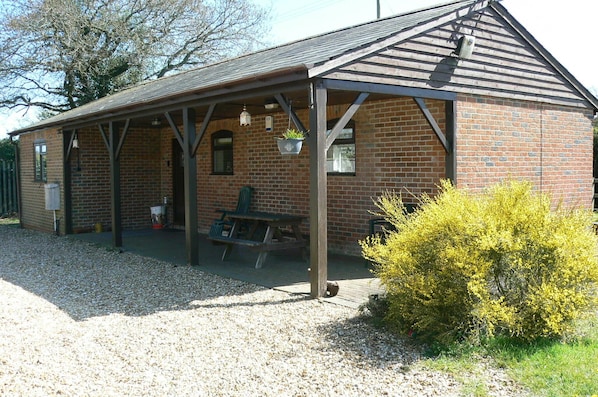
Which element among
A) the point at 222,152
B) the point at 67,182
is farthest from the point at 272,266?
the point at 67,182

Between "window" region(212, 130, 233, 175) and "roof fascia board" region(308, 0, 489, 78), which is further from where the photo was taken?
"window" region(212, 130, 233, 175)

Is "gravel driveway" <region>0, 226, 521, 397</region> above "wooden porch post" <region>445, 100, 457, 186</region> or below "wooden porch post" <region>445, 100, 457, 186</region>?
below

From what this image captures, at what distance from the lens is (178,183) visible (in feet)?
46.4

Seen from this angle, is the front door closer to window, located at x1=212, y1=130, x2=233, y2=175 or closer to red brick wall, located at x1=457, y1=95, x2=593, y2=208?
window, located at x1=212, y1=130, x2=233, y2=175

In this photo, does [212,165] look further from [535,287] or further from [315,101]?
[535,287]

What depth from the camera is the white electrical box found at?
13.2m

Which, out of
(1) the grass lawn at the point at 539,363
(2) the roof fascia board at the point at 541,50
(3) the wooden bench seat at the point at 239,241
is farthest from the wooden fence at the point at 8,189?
(1) the grass lawn at the point at 539,363

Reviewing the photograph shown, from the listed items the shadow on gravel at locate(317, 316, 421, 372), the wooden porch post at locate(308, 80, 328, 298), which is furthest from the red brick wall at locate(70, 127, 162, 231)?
the shadow on gravel at locate(317, 316, 421, 372)

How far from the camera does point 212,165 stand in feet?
42.1

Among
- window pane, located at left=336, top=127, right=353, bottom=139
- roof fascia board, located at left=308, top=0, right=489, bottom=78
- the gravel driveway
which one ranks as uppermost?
roof fascia board, located at left=308, top=0, right=489, bottom=78

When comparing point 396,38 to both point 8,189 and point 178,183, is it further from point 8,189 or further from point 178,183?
point 8,189

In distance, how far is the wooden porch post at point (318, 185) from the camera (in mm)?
6336

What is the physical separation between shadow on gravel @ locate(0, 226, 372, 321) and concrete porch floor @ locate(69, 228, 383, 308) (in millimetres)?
25

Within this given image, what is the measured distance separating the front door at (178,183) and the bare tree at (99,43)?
9.92 meters
